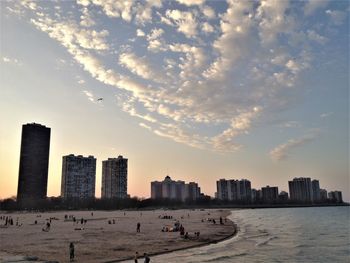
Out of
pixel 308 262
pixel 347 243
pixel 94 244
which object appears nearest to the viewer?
pixel 308 262

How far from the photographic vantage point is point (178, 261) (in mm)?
36375

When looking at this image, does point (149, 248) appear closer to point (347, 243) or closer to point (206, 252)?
point (206, 252)

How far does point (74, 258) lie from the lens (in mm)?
36781

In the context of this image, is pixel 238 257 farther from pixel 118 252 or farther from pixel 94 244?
pixel 94 244

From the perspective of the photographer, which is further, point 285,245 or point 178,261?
point 285,245

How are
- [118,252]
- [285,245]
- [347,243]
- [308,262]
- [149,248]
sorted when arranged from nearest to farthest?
1. [308,262]
2. [118,252]
3. [149,248]
4. [285,245]
5. [347,243]

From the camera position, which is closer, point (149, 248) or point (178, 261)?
point (178, 261)

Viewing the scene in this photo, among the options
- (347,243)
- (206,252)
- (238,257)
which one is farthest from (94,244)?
(347,243)

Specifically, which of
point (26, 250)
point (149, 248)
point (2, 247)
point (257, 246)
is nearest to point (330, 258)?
point (257, 246)

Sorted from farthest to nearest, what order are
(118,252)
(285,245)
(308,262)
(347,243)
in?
(347,243) → (285,245) → (118,252) → (308,262)

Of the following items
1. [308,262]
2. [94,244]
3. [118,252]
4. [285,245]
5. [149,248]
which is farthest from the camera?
[285,245]

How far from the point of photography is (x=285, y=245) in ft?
172

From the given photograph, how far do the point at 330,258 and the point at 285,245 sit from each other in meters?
10.7

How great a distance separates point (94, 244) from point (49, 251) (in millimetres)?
7732
